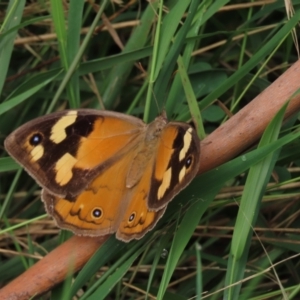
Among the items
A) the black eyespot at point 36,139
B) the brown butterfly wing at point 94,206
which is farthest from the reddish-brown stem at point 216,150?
the black eyespot at point 36,139

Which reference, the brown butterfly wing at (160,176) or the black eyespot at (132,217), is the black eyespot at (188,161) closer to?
the brown butterfly wing at (160,176)

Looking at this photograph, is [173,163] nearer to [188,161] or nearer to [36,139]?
[188,161]

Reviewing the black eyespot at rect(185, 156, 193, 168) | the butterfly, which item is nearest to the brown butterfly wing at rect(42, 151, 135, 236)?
the butterfly

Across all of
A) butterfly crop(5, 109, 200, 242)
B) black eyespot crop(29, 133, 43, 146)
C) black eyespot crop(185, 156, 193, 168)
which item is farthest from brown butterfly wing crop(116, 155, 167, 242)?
black eyespot crop(29, 133, 43, 146)

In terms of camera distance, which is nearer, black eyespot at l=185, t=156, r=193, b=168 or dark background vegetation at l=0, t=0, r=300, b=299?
black eyespot at l=185, t=156, r=193, b=168

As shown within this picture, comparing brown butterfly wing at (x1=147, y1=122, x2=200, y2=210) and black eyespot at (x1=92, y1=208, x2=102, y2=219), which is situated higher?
brown butterfly wing at (x1=147, y1=122, x2=200, y2=210)

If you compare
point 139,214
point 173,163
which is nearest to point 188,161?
point 173,163

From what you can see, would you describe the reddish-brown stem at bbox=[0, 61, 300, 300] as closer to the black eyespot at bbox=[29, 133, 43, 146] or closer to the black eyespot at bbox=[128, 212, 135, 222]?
the black eyespot at bbox=[128, 212, 135, 222]
